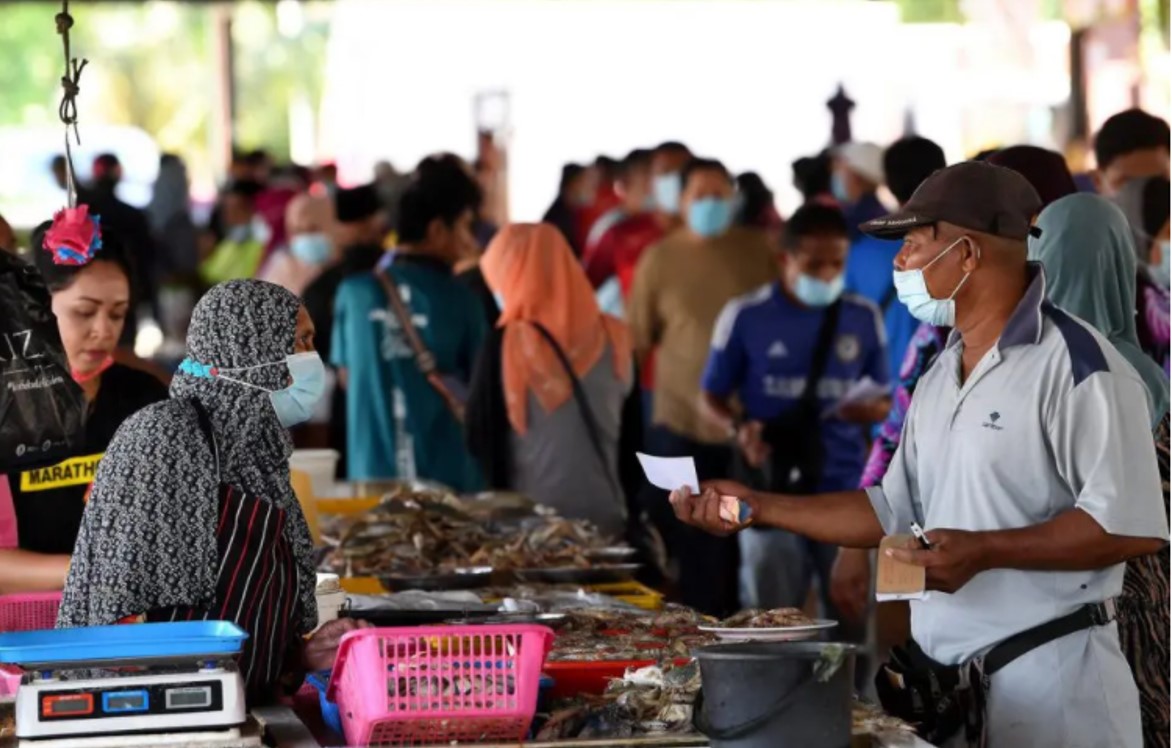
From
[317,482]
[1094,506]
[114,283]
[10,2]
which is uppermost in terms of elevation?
[10,2]

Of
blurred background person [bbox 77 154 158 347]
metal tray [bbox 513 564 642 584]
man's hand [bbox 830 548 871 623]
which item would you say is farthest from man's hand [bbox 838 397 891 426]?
blurred background person [bbox 77 154 158 347]

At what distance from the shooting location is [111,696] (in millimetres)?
3041

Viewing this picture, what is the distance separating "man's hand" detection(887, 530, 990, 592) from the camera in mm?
3590

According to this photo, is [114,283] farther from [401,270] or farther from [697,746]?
[401,270]

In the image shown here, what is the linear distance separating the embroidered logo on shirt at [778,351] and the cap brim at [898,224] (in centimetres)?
342

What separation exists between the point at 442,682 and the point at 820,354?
4.33 m

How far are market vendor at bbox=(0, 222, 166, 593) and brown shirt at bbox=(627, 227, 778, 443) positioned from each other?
145 inches

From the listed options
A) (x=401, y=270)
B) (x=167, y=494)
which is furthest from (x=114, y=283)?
(x=401, y=270)

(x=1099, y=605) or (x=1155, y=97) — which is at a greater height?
(x=1155, y=97)

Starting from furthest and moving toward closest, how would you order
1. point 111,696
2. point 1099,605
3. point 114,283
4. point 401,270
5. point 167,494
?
1. point 401,270
2. point 114,283
3. point 1099,605
4. point 167,494
5. point 111,696

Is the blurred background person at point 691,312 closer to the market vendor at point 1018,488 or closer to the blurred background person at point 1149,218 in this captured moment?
the blurred background person at point 1149,218

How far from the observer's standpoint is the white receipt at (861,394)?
7164 mm

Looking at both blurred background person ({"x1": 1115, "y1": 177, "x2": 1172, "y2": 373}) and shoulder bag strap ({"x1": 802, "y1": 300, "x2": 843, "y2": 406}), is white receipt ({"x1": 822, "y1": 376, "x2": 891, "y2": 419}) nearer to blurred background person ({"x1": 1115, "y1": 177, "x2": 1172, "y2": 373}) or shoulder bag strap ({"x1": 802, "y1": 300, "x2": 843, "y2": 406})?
shoulder bag strap ({"x1": 802, "y1": 300, "x2": 843, "y2": 406})

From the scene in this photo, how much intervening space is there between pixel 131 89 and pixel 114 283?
1168 inches
